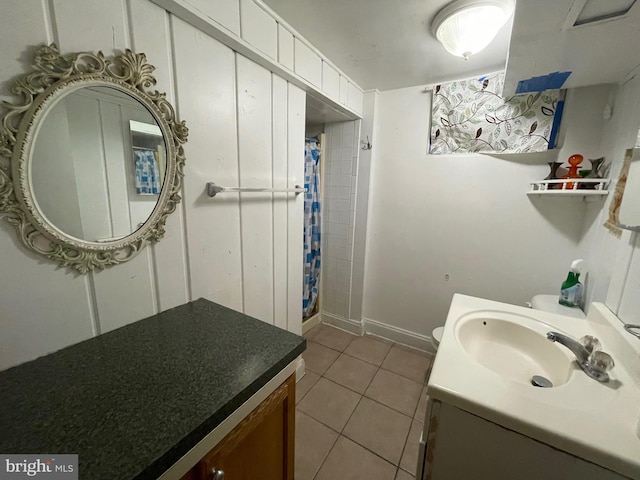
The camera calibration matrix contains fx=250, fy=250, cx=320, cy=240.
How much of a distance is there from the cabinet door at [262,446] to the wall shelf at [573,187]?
1687mm

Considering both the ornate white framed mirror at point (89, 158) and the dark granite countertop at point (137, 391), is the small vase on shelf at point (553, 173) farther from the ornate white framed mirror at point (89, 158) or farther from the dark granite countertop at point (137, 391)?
the ornate white framed mirror at point (89, 158)

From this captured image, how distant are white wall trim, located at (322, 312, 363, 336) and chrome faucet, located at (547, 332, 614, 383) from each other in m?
1.65

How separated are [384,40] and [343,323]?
223cm


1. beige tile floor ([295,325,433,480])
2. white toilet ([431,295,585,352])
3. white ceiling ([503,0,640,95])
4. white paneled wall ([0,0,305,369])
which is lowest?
beige tile floor ([295,325,433,480])

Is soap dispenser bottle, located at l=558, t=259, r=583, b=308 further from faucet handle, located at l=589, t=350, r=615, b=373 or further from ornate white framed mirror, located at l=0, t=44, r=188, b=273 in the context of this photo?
ornate white framed mirror, located at l=0, t=44, r=188, b=273

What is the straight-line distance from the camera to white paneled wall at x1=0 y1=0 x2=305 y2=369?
654 mm

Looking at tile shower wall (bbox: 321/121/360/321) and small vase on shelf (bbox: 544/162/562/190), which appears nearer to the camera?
small vase on shelf (bbox: 544/162/562/190)

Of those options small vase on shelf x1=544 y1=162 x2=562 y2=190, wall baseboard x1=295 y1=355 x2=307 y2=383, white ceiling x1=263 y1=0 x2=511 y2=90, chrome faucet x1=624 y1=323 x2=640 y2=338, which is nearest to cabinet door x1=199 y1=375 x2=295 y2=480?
wall baseboard x1=295 y1=355 x2=307 y2=383

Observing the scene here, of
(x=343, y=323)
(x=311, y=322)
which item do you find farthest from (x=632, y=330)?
(x=311, y=322)

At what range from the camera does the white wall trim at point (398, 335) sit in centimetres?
217

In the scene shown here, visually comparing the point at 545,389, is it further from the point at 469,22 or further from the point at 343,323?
the point at 343,323

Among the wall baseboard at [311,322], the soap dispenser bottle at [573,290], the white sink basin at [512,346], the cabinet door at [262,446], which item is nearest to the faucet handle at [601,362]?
the white sink basin at [512,346]

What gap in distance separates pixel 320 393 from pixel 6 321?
5.20 ft

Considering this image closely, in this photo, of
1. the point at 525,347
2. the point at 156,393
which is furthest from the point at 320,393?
the point at 156,393
